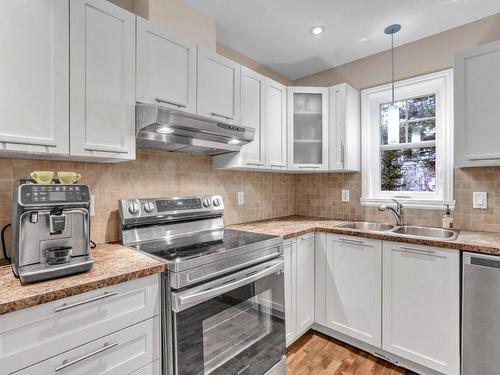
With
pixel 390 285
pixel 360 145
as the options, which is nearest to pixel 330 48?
pixel 360 145

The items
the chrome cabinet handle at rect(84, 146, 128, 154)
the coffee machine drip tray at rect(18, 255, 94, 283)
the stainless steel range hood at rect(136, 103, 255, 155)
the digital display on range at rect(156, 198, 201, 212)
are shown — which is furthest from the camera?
the digital display on range at rect(156, 198, 201, 212)

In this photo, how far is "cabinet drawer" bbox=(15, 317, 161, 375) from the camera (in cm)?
99

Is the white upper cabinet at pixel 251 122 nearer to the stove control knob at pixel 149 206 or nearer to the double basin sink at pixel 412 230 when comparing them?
the stove control knob at pixel 149 206

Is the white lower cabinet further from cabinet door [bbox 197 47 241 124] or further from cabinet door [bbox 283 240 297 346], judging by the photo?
cabinet door [bbox 197 47 241 124]

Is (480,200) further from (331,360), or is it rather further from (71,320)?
(71,320)

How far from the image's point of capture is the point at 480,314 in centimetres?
158

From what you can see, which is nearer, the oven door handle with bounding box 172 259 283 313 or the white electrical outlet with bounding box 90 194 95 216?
the oven door handle with bounding box 172 259 283 313

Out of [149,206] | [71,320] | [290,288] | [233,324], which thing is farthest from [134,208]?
[290,288]

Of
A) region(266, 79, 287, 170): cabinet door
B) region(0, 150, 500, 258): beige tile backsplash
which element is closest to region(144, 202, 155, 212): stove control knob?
region(0, 150, 500, 258): beige tile backsplash

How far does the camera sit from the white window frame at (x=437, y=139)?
2.30 metres

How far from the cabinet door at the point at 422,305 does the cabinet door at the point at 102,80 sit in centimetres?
190

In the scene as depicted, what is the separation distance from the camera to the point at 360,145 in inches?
110

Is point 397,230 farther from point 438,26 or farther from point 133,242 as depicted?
point 133,242

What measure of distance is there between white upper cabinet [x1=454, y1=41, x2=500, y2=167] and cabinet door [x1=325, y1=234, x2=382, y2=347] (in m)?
0.87
